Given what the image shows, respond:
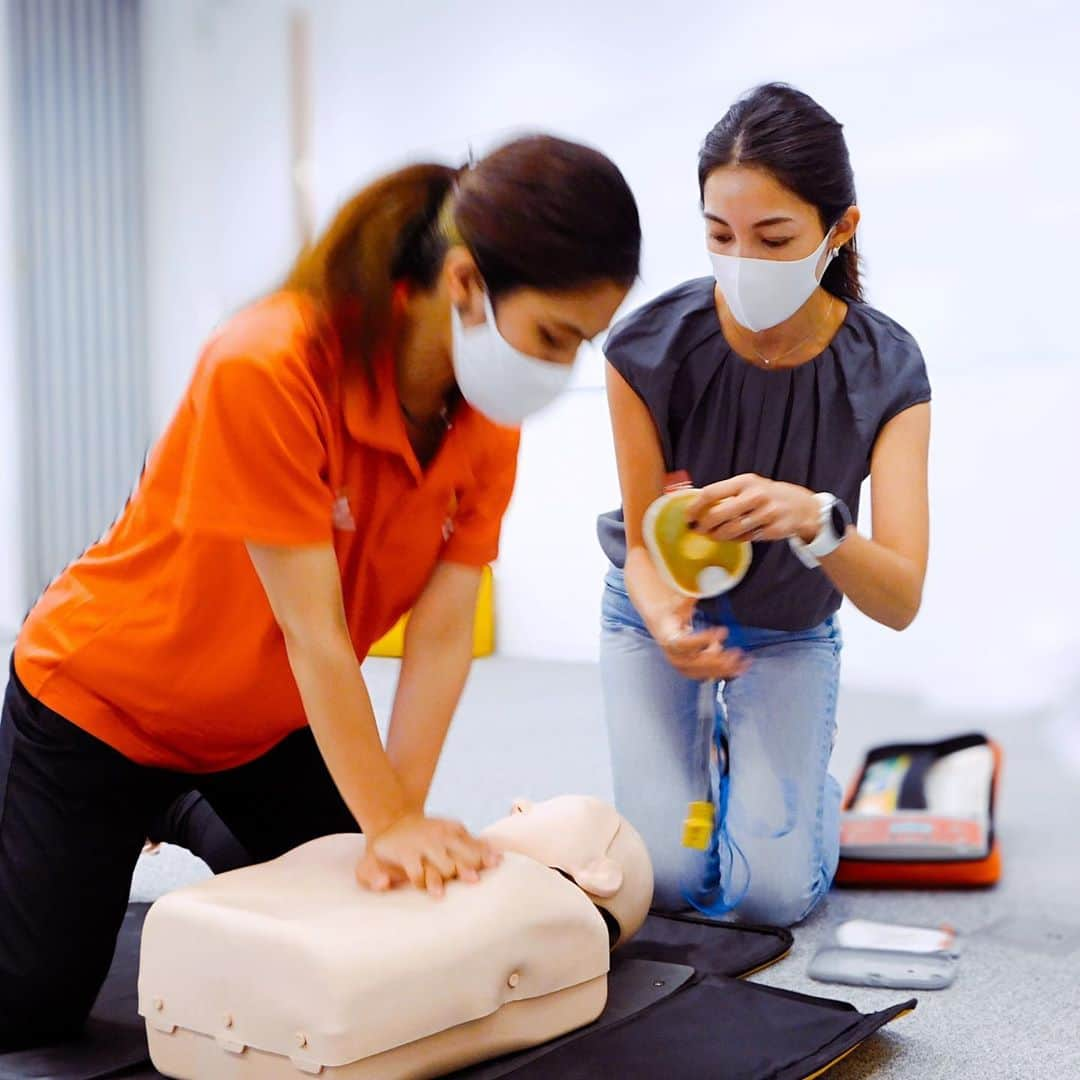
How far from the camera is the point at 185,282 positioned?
507 centimetres

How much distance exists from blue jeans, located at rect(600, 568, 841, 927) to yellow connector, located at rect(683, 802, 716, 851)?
0.07 m

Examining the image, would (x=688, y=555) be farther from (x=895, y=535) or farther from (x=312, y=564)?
(x=312, y=564)

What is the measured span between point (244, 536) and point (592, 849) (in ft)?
1.75

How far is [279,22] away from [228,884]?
4164 millimetres

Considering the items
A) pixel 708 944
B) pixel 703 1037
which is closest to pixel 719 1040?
pixel 703 1037

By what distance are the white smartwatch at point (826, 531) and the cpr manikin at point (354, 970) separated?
0.42m

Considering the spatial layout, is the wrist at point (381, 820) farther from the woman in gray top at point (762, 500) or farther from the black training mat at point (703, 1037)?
the woman in gray top at point (762, 500)

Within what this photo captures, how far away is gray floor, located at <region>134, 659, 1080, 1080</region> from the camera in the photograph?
53.2 inches

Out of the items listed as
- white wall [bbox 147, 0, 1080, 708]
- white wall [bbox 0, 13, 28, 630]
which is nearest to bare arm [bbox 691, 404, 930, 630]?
white wall [bbox 147, 0, 1080, 708]

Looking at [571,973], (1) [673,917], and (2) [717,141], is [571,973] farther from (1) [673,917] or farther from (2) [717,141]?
(2) [717,141]

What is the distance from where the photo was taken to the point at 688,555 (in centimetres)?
151

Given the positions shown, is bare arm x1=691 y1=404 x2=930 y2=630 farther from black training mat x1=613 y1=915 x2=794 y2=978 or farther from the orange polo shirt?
black training mat x1=613 y1=915 x2=794 y2=978

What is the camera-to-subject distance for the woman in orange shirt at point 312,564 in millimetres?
1092

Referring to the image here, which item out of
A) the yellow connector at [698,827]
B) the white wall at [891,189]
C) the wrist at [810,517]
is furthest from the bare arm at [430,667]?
the white wall at [891,189]
